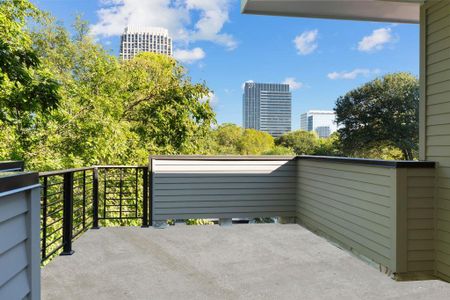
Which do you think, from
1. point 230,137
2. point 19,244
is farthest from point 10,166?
point 230,137

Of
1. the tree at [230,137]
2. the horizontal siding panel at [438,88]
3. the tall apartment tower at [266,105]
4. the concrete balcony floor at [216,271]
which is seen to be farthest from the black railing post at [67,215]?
the tall apartment tower at [266,105]

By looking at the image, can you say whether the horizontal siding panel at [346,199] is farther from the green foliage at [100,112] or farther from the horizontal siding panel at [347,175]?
the green foliage at [100,112]

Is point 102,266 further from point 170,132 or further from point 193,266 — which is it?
point 170,132

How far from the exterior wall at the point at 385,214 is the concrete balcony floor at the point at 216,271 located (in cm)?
16

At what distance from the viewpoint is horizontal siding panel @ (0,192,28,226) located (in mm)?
1252

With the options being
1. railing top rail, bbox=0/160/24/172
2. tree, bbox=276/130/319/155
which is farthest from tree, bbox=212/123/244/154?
railing top rail, bbox=0/160/24/172

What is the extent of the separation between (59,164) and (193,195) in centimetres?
429

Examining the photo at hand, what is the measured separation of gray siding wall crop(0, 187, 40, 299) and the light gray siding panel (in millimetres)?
2840

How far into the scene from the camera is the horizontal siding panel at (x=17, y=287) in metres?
1.26

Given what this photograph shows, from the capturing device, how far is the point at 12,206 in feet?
4.35

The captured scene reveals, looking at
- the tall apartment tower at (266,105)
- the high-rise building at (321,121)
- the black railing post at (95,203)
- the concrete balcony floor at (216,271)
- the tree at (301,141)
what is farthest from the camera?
the tall apartment tower at (266,105)

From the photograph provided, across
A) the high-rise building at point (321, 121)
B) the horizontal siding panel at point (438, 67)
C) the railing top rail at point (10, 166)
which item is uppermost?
the high-rise building at point (321, 121)

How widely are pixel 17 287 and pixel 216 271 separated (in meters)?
2.12

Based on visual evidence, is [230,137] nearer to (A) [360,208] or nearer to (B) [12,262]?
(A) [360,208]
